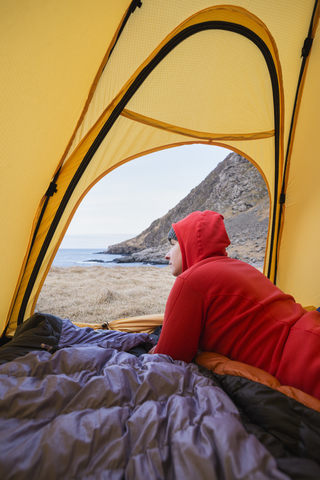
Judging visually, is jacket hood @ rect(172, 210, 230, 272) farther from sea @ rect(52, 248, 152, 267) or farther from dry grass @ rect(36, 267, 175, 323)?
sea @ rect(52, 248, 152, 267)

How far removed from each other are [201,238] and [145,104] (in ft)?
4.47

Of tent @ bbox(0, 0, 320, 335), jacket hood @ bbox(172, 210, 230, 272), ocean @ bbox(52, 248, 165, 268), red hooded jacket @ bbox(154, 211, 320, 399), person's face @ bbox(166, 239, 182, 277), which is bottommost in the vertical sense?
ocean @ bbox(52, 248, 165, 268)

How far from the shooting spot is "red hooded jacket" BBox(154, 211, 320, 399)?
72cm

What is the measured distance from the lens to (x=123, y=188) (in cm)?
3681

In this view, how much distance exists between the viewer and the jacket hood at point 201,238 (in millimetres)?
1099

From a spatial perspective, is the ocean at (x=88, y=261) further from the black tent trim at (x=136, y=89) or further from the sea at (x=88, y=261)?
the black tent trim at (x=136, y=89)

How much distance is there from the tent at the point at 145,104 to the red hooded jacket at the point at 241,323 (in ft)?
3.91

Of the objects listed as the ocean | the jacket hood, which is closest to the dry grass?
the jacket hood

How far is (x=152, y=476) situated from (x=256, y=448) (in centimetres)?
22

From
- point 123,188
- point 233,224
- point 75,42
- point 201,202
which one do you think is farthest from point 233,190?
point 123,188

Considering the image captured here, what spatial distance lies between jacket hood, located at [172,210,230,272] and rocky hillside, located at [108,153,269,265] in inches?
467

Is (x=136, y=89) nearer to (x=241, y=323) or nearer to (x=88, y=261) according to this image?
(x=241, y=323)

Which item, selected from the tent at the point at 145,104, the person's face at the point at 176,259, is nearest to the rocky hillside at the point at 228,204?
the tent at the point at 145,104

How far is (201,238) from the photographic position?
1.11 meters
